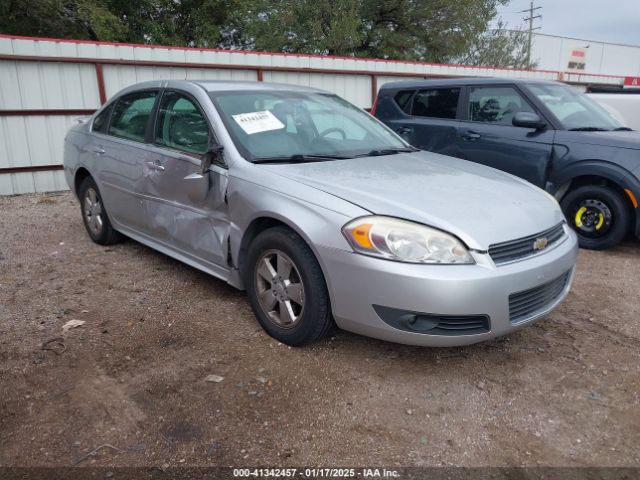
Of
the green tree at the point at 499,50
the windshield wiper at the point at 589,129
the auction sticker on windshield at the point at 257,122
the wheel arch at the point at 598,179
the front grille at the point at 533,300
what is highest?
the green tree at the point at 499,50

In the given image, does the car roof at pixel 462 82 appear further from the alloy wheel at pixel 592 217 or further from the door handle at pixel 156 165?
the door handle at pixel 156 165

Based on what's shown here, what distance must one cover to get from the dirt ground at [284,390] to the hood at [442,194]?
0.81 metres

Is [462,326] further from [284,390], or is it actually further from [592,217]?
[592,217]

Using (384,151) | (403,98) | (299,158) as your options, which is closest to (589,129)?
(403,98)

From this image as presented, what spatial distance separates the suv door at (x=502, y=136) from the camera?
5594 mm

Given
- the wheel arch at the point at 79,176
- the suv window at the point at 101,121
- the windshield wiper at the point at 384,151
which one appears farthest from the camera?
the wheel arch at the point at 79,176

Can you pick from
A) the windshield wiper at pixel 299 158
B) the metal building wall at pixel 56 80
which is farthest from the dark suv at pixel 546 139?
the metal building wall at pixel 56 80

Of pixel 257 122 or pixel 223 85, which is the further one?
pixel 223 85

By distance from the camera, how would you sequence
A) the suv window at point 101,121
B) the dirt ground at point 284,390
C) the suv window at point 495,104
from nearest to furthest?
the dirt ground at point 284,390
the suv window at point 101,121
the suv window at point 495,104

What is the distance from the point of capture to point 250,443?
2.36 m

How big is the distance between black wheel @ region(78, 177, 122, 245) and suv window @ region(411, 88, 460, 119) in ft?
12.8

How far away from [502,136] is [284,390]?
424cm

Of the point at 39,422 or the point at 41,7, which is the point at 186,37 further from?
the point at 39,422

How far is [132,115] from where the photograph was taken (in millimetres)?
4590
